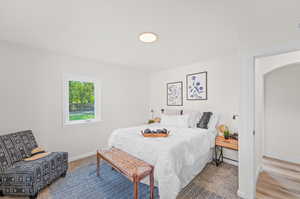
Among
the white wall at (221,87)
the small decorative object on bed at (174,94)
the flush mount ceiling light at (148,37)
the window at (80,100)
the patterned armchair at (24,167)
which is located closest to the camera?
the patterned armchair at (24,167)

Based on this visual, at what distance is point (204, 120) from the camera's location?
9.98 ft

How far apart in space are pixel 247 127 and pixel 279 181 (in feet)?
4.48

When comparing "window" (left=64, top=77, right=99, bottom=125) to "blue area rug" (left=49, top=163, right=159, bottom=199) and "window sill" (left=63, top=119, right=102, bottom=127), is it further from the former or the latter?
"blue area rug" (left=49, top=163, right=159, bottom=199)

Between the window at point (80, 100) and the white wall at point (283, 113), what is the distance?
14.5ft

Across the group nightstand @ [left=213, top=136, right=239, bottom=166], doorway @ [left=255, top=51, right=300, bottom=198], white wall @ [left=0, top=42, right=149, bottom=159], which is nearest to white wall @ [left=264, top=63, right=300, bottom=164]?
doorway @ [left=255, top=51, right=300, bottom=198]

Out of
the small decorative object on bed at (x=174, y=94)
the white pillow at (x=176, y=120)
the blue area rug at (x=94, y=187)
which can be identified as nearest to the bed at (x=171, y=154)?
the blue area rug at (x=94, y=187)

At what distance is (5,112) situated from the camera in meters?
2.35

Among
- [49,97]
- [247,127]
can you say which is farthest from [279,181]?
[49,97]

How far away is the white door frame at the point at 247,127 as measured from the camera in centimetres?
183

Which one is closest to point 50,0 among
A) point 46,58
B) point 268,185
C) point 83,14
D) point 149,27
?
point 83,14

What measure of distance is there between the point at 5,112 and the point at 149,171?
108 inches

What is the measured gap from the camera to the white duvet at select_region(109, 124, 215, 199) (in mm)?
1733

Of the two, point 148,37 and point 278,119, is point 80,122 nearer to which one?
point 148,37

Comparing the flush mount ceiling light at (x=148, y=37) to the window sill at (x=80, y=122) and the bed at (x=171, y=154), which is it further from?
the window sill at (x=80, y=122)
